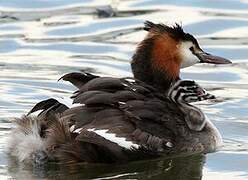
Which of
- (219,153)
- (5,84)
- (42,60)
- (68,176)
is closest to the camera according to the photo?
(68,176)

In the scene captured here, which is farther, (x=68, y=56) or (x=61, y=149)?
(x=68, y=56)

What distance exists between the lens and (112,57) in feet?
36.4

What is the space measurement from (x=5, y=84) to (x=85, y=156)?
2.64 m

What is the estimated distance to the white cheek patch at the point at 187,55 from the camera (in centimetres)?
823

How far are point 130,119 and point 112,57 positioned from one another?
3603 millimetres

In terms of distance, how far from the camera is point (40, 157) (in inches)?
295

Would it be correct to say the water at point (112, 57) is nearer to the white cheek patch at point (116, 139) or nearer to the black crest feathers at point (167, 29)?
the white cheek patch at point (116, 139)

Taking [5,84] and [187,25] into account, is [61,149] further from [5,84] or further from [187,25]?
[187,25]

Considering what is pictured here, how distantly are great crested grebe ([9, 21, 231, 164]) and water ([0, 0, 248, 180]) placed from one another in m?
0.12

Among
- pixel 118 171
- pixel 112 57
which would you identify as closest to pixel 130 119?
pixel 118 171

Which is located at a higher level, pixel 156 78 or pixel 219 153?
pixel 156 78

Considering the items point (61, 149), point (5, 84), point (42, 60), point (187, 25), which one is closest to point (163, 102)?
point (61, 149)

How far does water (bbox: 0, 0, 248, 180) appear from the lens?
25.2 ft

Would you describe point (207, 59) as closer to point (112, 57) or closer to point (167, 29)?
point (167, 29)
